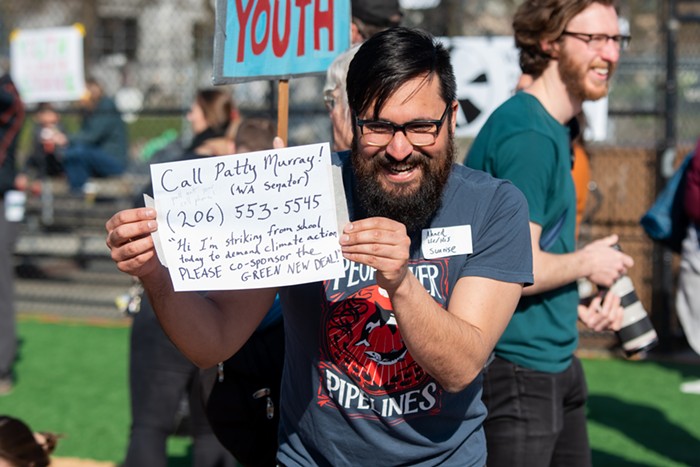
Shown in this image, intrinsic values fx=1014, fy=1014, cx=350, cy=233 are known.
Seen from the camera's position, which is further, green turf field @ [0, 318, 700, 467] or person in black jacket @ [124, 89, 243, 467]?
green turf field @ [0, 318, 700, 467]

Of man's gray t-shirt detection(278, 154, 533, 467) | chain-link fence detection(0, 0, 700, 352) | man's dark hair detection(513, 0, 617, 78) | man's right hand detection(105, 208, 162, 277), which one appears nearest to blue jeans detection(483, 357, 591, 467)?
man's gray t-shirt detection(278, 154, 533, 467)

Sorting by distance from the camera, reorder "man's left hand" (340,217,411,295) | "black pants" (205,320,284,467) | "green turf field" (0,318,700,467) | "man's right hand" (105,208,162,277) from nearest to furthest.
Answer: "man's left hand" (340,217,411,295) < "man's right hand" (105,208,162,277) < "black pants" (205,320,284,467) < "green turf field" (0,318,700,467)

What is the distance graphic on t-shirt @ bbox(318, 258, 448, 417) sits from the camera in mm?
2398

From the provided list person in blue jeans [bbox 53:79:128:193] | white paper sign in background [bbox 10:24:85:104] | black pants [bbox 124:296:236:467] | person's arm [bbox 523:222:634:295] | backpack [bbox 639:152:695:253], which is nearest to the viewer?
person's arm [bbox 523:222:634:295]

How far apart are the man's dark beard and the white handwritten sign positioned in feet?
0.50

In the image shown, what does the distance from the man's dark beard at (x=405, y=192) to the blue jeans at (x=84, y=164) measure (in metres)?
9.67

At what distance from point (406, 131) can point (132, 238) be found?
0.65 meters

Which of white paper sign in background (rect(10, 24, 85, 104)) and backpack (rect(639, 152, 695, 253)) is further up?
white paper sign in background (rect(10, 24, 85, 104))

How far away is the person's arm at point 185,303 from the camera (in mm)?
2201

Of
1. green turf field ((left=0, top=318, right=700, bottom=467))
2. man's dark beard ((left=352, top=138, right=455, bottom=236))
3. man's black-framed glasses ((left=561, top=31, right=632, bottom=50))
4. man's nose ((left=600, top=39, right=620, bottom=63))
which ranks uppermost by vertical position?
man's black-framed glasses ((left=561, top=31, right=632, bottom=50))

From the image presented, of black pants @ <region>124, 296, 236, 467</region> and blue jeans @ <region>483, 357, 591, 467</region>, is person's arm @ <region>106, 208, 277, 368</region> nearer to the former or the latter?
blue jeans @ <region>483, 357, 591, 467</region>

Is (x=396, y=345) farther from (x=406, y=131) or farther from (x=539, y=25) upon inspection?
(x=539, y=25)

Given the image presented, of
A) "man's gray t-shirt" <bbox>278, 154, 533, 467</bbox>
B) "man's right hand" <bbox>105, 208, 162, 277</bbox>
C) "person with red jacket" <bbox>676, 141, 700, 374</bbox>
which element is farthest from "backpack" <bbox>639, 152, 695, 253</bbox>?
"man's right hand" <bbox>105, 208, 162, 277</bbox>

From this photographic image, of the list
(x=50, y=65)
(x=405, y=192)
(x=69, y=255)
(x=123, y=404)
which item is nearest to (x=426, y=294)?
(x=405, y=192)
